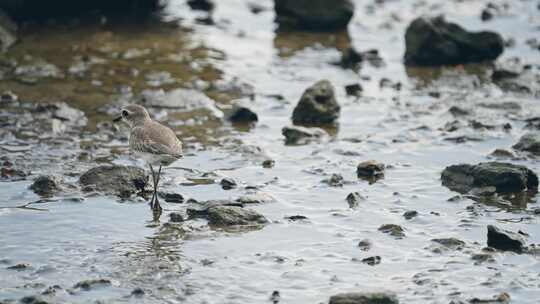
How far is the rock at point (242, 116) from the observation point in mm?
16375

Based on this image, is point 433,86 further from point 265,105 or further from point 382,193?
point 382,193

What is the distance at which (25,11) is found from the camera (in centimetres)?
2169

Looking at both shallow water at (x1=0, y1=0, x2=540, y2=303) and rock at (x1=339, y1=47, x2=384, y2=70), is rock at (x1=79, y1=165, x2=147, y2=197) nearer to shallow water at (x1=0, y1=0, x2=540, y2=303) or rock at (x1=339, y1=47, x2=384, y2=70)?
shallow water at (x1=0, y1=0, x2=540, y2=303)

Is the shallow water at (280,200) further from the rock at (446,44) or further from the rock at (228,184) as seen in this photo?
the rock at (446,44)

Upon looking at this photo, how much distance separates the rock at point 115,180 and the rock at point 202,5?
38.7 ft

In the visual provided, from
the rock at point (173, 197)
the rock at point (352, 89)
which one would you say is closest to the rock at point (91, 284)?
the rock at point (173, 197)

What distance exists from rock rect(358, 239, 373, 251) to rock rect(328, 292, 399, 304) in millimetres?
1851

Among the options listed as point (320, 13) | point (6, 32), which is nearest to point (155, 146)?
point (6, 32)

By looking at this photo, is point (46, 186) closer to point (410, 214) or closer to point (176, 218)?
point (176, 218)

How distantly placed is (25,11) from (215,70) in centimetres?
517

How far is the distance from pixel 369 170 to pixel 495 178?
1794 mm

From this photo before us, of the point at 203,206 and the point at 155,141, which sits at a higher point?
A: the point at 155,141

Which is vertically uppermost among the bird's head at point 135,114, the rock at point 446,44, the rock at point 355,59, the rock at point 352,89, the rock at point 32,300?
the rock at point 446,44

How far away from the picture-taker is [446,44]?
2003cm
